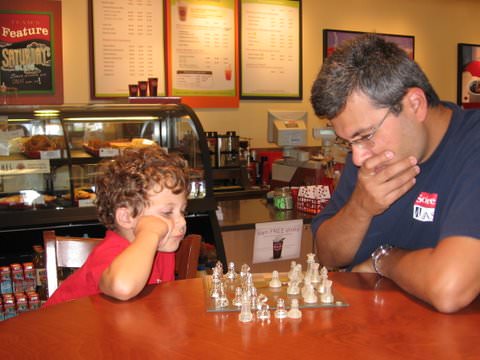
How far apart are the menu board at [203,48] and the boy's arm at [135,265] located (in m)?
4.10

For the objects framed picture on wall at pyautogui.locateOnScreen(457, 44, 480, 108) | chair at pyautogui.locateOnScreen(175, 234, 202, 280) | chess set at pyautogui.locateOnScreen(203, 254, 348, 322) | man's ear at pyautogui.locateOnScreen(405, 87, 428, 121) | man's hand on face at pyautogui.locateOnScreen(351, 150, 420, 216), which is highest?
framed picture on wall at pyautogui.locateOnScreen(457, 44, 480, 108)

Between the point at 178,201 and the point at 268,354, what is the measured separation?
0.78 m

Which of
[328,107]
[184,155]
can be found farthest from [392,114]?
[184,155]

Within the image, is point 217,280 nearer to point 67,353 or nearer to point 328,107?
point 67,353

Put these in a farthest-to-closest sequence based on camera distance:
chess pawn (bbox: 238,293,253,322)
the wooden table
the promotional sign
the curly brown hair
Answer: the promotional sign, the curly brown hair, chess pawn (bbox: 238,293,253,322), the wooden table

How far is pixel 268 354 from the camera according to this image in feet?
3.33

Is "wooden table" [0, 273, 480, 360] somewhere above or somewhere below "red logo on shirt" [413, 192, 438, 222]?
below

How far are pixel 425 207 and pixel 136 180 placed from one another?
851mm

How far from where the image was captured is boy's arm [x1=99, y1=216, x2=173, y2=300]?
1322 millimetres

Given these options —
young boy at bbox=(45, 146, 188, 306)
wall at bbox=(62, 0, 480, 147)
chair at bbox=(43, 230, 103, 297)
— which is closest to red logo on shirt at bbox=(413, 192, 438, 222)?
young boy at bbox=(45, 146, 188, 306)

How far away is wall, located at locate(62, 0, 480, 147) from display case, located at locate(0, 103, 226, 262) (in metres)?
2.10

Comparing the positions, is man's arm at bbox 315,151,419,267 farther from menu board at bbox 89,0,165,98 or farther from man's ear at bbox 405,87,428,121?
menu board at bbox 89,0,165,98

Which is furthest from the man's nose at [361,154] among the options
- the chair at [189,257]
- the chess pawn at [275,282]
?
the chair at [189,257]

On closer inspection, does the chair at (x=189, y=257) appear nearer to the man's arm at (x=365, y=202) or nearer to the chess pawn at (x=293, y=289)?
the man's arm at (x=365, y=202)
